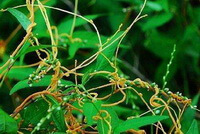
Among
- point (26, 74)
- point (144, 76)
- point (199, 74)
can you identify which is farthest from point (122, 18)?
point (26, 74)


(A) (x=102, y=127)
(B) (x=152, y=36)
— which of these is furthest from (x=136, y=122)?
(B) (x=152, y=36)

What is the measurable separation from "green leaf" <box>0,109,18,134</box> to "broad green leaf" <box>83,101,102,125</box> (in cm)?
11

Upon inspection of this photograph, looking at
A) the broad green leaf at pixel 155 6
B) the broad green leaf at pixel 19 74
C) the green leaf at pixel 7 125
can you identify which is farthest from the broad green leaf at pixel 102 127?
the broad green leaf at pixel 155 6

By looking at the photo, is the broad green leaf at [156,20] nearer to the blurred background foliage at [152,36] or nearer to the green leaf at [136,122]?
the blurred background foliage at [152,36]

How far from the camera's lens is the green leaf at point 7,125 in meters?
0.77

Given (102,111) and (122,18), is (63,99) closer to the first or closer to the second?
(102,111)

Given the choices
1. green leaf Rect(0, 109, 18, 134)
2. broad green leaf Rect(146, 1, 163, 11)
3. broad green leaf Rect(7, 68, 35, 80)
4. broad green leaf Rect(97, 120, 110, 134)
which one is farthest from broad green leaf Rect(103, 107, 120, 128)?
broad green leaf Rect(146, 1, 163, 11)

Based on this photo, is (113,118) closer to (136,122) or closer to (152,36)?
(136,122)

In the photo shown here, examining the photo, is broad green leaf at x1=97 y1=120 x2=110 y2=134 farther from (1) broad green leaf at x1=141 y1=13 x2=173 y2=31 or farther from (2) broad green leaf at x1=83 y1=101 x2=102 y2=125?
(1) broad green leaf at x1=141 y1=13 x2=173 y2=31

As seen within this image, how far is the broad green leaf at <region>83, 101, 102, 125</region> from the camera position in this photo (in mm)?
805

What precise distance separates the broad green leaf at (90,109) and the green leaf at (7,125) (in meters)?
0.11

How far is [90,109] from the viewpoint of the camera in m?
0.82

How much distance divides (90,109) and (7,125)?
13cm

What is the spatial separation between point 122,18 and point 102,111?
33.3 inches
